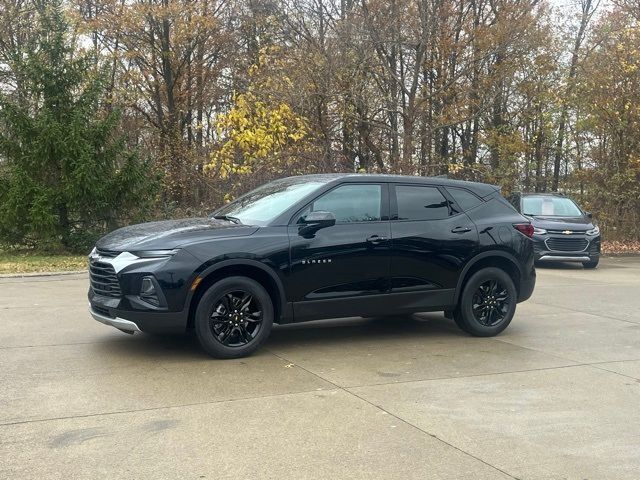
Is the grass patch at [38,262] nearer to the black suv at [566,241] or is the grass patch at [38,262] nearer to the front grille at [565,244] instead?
the black suv at [566,241]

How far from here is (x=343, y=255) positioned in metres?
7.09

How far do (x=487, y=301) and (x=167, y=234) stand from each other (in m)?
3.87

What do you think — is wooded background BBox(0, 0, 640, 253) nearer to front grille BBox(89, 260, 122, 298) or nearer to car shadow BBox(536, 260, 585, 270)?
car shadow BBox(536, 260, 585, 270)

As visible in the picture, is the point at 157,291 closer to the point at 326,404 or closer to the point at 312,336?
the point at 326,404

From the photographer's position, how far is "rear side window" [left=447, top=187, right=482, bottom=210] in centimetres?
808

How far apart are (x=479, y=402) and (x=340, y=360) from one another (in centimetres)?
171

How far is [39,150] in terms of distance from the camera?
16.8m

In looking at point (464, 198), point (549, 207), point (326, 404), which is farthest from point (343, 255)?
point (549, 207)

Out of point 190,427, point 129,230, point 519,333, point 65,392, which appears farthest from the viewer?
point 519,333

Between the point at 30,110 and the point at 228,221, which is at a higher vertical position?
the point at 30,110

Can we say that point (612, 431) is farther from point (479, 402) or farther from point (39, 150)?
point (39, 150)

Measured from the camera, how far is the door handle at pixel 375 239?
23.9ft

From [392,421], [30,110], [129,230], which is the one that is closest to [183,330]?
[129,230]

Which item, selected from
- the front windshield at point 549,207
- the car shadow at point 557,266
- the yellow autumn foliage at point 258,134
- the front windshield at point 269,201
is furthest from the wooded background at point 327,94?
the front windshield at point 269,201
